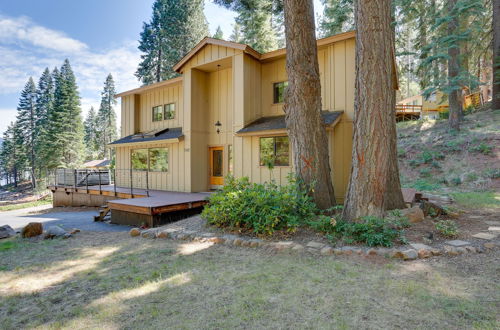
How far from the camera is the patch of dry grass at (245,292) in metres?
2.35

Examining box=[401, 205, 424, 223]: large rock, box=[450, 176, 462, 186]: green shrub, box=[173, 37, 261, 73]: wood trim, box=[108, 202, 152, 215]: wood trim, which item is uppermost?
box=[173, 37, 261, 73]: wood trim

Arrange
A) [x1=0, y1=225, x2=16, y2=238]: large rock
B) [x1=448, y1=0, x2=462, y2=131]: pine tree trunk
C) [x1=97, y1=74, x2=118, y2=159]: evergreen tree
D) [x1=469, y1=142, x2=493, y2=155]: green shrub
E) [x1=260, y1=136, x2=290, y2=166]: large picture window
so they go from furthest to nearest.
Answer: [x1=97, y1=74, x2=118, y2=159]: evergreen tree < [x1=448, y1=0, x2=462, y2=131]: pine tree trunk < [x1=469, y1=142, x2=493, y2=155]: green shrub < [x1=260, y1=136, x2=290, y2=166]: large picture window < [x1=0, y1=225, x2=16, y2=238]: large rock

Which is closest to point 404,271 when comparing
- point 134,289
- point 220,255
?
point 220,255

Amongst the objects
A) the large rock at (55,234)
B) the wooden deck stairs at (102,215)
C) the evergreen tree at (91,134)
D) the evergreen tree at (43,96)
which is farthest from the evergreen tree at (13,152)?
the large rock at (55,234)

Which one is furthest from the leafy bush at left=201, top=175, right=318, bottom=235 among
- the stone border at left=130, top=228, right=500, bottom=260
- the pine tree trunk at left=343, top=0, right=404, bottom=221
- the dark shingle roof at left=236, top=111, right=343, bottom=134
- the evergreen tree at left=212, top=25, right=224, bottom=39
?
the evergreen tree at left=212, top=25, right=224, bottom=39

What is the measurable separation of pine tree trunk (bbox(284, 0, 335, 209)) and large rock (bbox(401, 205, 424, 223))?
1438 millimetres

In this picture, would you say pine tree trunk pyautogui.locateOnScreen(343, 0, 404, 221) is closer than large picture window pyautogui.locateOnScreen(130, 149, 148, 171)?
Yes

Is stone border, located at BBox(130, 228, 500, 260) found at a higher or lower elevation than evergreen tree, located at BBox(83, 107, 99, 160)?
lower

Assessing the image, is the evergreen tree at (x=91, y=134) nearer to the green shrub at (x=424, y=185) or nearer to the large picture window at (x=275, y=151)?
the large picture window at (x=275, y=151)

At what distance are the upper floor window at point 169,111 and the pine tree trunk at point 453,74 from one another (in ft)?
41.8

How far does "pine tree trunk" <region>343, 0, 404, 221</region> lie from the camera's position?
4.50 meters

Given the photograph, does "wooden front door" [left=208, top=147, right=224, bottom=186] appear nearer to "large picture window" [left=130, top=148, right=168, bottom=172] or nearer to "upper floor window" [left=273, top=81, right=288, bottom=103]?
"large picture window" [left=130, top=148, right=168, bottom=172]

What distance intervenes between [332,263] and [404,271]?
86cm

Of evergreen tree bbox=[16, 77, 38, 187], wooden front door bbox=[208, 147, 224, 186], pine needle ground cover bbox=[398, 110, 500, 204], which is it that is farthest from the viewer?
evergreen tree bbox=[16, 77, 38, 187]
